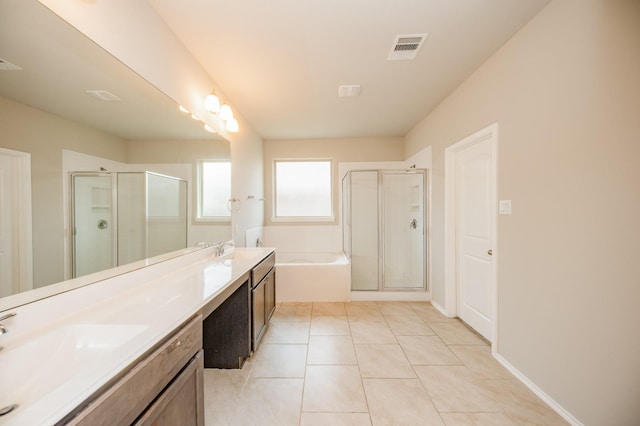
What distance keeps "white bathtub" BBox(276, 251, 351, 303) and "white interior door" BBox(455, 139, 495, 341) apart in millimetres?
1429

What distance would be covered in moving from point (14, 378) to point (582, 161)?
8.42 feet

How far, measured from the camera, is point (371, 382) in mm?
1903

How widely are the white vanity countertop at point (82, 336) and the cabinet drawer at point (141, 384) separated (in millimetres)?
44

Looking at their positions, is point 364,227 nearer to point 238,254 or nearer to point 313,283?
point 313,283

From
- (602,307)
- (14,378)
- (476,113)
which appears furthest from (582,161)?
(14,378)

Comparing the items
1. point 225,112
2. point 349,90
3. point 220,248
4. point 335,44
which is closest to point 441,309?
point 220,248

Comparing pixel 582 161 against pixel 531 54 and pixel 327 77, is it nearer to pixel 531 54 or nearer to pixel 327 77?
pixel 531 54

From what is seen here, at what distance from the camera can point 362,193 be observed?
3963 mm

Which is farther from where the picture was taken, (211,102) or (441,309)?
(441,309)

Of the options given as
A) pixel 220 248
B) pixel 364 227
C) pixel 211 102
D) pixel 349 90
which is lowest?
pixel 220 248

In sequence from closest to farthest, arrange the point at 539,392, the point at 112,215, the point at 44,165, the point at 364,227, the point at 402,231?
the point at 44,165 < the point at 112,215 < the point at 539,392 < the point at 402,231 < the point at 364,227

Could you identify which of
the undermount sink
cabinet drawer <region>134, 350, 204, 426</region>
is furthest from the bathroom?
cabinet drawer <region>134, 350, 204, 426</region>

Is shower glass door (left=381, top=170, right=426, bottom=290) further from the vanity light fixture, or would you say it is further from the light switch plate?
the vanity light fixture

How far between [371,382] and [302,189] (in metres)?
3.42
